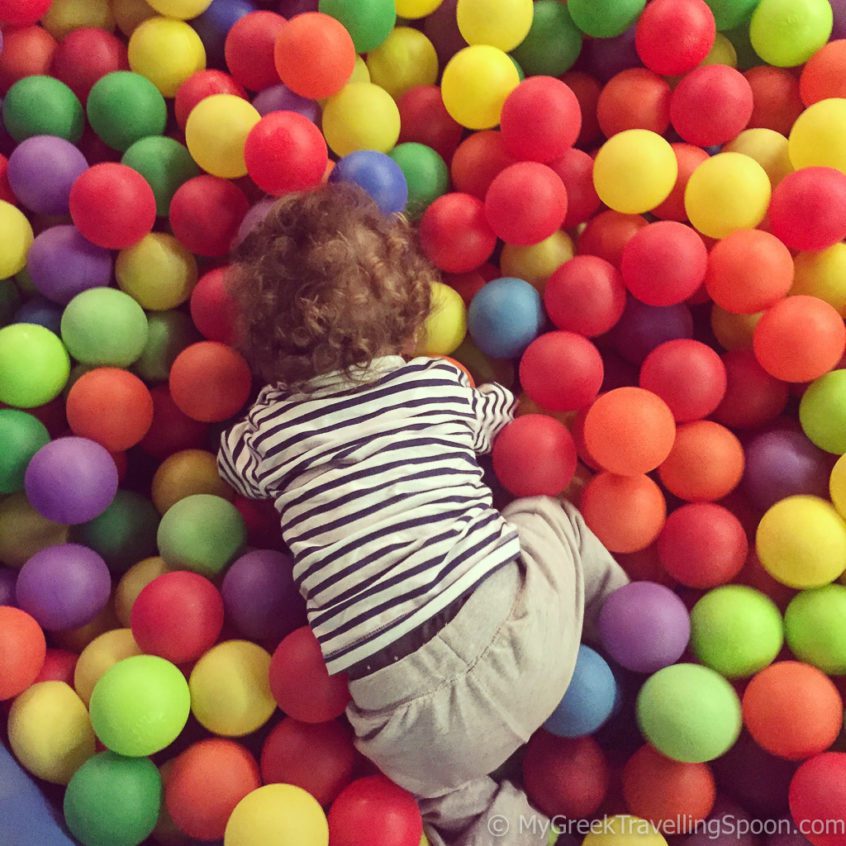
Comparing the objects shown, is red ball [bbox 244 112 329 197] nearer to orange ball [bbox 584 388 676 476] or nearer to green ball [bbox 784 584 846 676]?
orange ball [bbox 584 388 676 476]

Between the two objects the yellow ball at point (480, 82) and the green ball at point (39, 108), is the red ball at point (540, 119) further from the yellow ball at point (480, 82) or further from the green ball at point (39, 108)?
the green ball at point (39, 108)

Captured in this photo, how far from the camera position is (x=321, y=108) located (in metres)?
1.21

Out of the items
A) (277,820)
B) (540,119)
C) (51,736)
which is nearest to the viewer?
(277,820)

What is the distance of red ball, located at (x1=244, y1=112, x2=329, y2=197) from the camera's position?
108 centimetres

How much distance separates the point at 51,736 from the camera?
1003 mm

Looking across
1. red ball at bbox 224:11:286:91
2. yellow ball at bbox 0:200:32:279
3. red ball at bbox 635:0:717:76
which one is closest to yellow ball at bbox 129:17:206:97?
red ball at bbox 224:11:286:91

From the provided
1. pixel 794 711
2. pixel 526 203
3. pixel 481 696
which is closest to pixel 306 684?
pixel 481 696

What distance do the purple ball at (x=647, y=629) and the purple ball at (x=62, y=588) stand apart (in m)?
0.62

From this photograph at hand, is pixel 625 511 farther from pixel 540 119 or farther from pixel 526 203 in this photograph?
pixel 540 119

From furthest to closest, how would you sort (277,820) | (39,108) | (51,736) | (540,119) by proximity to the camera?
(39,108) < (540,119) < (51,736) < (277,820)

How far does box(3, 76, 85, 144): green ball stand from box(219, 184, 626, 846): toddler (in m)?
0.40

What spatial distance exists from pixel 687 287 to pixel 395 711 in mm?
598

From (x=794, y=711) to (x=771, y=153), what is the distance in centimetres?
69

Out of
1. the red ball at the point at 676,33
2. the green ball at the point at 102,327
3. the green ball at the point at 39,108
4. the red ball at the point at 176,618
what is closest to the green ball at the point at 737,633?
the red ball at the point at 176,618
